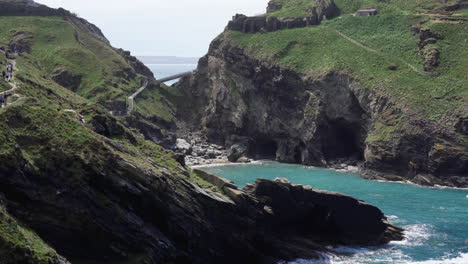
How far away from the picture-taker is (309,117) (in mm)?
144125

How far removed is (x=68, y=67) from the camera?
167500 mm

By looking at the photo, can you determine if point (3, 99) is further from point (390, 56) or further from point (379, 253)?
point (390, 56)

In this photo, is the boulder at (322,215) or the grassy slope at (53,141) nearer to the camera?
the grassy slope at (53,141)

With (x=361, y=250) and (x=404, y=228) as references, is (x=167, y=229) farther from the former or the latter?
(x=404, y=228)

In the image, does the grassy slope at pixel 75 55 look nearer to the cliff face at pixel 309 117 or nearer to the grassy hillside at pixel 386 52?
the cliff face at pixel 309 117

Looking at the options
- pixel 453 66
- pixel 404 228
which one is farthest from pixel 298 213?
pixel 453 66

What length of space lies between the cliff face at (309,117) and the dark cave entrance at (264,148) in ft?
0.81

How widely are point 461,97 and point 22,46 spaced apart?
116136mm

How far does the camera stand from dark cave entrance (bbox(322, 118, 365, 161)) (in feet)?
454

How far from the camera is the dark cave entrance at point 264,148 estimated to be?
154 m

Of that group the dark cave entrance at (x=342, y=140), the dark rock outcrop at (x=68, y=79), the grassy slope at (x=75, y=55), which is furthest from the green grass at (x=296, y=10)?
the dark rock outcrop at (x=68, y=79)

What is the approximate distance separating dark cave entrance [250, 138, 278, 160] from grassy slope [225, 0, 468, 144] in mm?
19464

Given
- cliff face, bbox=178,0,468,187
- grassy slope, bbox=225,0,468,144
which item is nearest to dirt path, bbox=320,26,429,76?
grassy slope, bbox=225,0,468,144

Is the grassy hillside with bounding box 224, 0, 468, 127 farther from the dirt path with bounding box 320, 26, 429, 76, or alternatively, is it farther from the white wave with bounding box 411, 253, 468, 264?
the white wave with bounding box 411, 253, 468, 264
